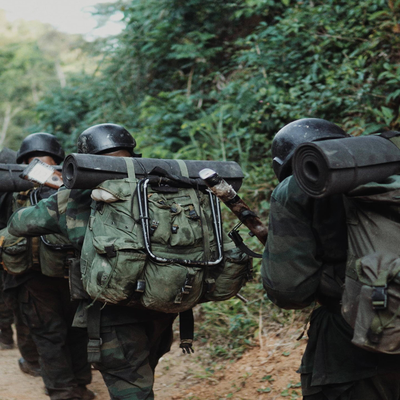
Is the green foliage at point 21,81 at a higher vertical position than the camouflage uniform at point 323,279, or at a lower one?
lower

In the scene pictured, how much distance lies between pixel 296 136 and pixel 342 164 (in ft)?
2.52

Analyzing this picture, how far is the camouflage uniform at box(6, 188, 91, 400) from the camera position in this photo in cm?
461

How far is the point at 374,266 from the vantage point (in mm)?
1968

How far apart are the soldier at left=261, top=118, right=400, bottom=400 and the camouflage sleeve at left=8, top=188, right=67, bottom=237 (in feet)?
5.65

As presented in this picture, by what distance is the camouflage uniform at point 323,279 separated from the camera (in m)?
2.30

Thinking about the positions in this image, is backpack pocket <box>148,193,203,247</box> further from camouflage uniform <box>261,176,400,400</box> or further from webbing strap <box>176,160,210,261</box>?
camouflage uniform <box>261,176,400,400</box>

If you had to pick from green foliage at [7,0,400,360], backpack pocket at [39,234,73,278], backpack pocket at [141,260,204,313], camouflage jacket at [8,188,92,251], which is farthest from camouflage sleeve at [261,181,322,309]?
green foliage at [7,0,400,360]

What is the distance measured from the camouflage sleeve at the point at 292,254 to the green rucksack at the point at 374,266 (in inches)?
9.2

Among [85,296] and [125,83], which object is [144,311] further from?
[125,83]

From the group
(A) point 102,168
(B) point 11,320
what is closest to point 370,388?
(A) point 102,168

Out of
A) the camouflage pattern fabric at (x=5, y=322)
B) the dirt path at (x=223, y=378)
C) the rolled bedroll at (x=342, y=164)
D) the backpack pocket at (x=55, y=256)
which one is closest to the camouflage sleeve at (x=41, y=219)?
the backpack pocket at (x=55, y=256)

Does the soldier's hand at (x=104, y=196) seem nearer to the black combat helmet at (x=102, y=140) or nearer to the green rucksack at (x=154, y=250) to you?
the green rucksack at (x=154, y=250)

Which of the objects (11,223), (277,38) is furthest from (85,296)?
(277,38)

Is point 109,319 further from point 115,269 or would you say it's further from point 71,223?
point 71,223
